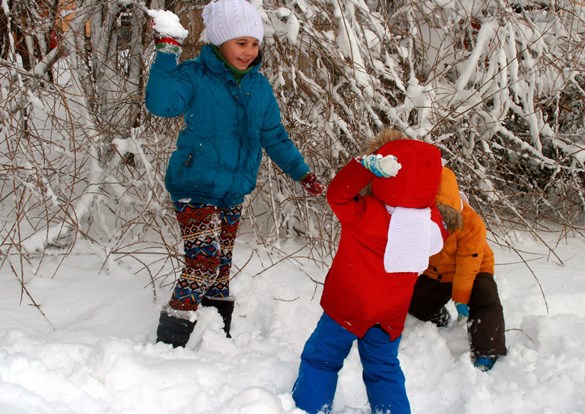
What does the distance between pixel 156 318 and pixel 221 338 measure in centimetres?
36

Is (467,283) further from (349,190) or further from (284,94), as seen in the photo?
(284,94)

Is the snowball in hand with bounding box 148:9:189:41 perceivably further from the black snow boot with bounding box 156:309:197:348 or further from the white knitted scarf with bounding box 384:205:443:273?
the black snow boot with bounding box 156:309:197:348

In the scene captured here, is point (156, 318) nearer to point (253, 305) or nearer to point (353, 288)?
point (253, 305)

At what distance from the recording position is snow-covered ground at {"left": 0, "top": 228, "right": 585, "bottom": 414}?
1945 mm

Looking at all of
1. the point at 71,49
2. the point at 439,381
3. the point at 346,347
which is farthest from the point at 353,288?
the point at 71,49

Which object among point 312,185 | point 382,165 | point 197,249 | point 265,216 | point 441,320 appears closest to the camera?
point 382,165

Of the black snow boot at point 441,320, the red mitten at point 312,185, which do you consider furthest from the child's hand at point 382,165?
the black snow boot at point 441,320

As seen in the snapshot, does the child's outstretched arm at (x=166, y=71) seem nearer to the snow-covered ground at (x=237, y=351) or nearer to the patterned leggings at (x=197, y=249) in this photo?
the patterned leggings at (x=197, y=249)

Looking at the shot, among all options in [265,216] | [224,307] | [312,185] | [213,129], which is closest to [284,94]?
[265,216]

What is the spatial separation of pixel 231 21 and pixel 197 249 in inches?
34.0

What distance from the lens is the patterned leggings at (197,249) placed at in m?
2.18

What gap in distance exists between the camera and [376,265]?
6.35 ft

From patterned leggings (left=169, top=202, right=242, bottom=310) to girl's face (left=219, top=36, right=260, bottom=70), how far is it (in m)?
0.55

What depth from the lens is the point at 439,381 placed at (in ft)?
7.58
